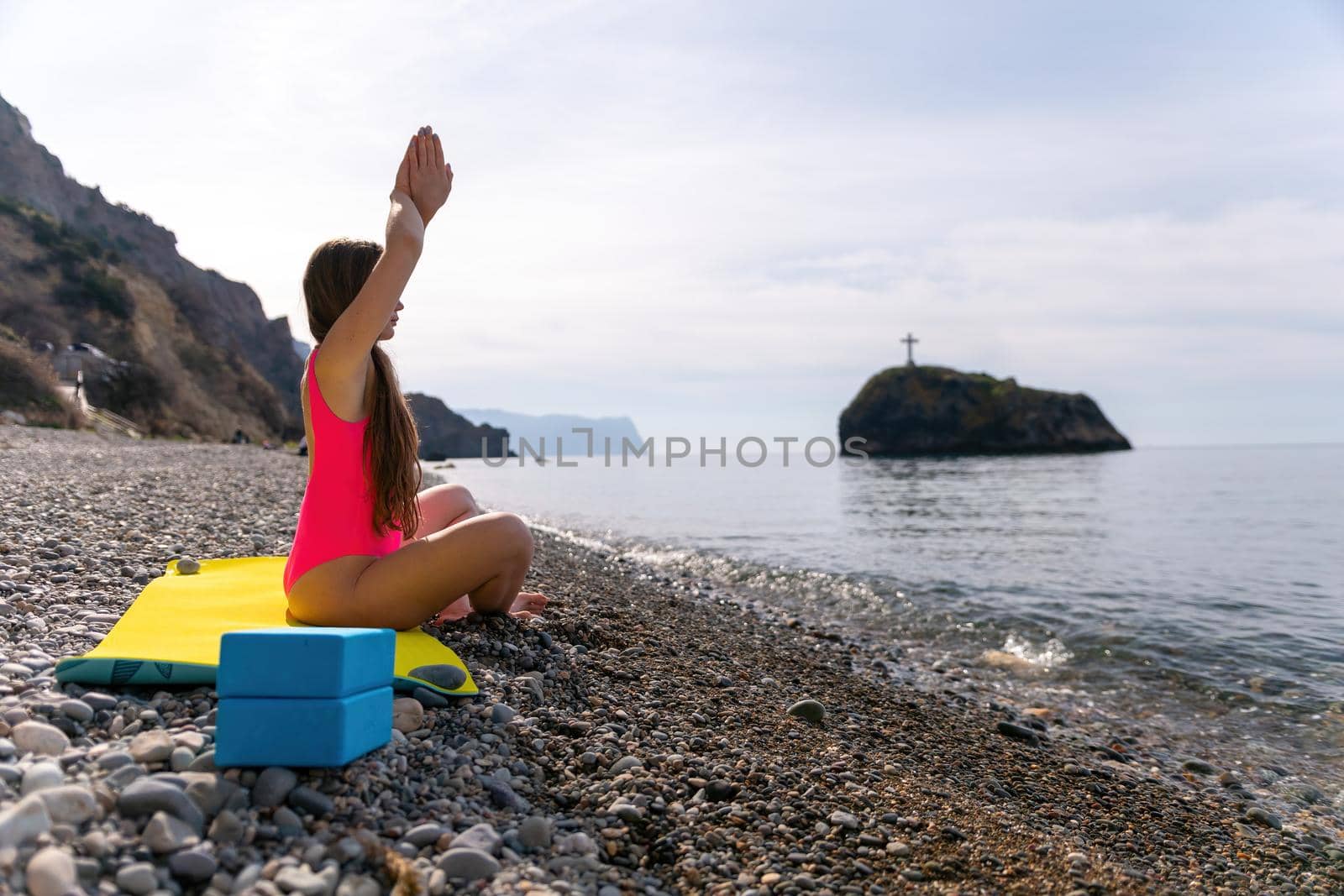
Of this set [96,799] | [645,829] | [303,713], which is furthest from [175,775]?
[645,829]

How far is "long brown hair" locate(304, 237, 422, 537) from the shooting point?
12.4 feet

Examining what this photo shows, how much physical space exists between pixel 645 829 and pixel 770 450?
307ft

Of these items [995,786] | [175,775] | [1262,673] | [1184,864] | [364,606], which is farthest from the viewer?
[1262,673]

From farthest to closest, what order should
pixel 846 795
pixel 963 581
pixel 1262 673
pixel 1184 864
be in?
pixel 963 581 → pixel 1262 673 → pixel 1184 864 → pixel 846 795

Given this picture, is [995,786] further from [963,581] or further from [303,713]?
[963,581]

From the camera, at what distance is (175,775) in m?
2.53

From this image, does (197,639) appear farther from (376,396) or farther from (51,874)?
(51,874)

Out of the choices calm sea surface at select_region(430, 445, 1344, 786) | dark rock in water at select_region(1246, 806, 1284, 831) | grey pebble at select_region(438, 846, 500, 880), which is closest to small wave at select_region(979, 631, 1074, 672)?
calm sea surface at select_region(430, 445, 1344, 786)

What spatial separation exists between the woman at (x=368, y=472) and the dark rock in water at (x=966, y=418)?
251 ft

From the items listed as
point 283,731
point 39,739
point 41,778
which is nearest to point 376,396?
point 283,731

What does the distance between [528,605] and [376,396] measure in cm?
182

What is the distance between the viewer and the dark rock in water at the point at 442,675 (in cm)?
358

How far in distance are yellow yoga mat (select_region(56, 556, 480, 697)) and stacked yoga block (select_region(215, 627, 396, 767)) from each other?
2.45ft

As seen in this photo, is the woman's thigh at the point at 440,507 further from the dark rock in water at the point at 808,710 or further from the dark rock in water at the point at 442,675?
the dark rock in water at the point at 808,710
